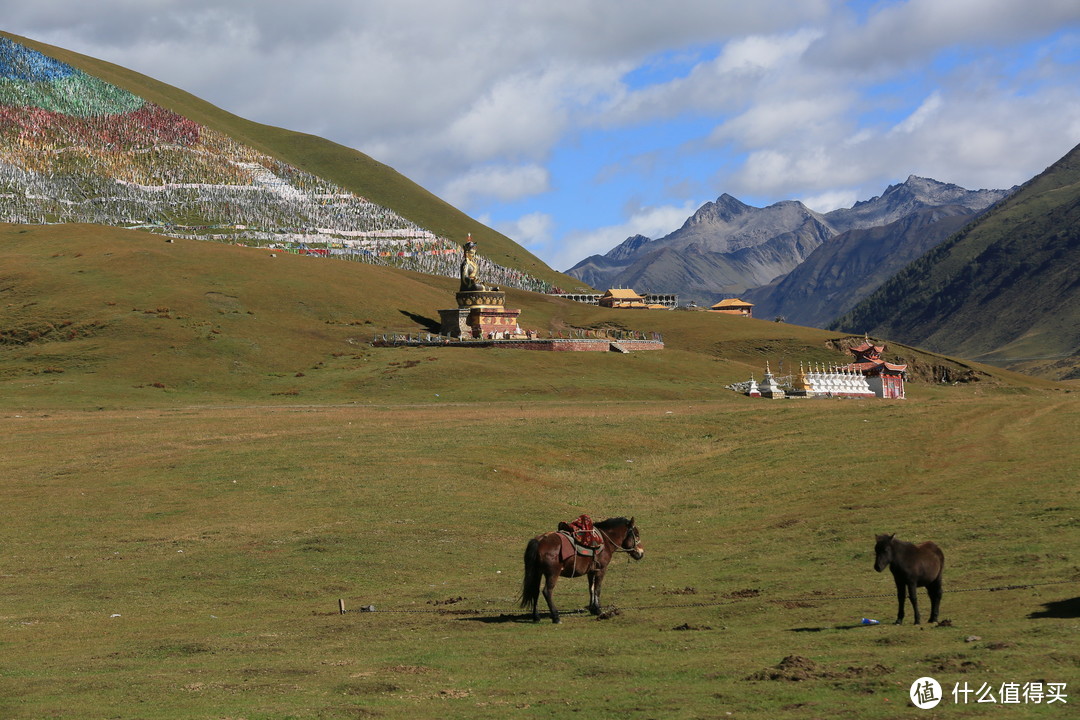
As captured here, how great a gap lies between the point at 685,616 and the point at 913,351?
152 meters

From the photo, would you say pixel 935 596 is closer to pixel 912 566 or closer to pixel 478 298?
pixel 912 566

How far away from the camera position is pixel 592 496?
48.0 m

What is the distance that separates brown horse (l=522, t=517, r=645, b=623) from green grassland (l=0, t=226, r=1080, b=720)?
794mm

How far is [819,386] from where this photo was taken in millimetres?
101812

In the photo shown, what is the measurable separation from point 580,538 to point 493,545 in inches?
493

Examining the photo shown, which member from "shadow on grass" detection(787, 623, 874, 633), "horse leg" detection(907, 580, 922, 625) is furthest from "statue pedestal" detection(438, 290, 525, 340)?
"horse leg" detection(907, 580, 922, 625)

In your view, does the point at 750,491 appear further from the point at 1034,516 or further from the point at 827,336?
the point at 827,336

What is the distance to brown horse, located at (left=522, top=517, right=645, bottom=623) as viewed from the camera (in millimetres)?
25828

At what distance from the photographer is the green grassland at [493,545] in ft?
63.6

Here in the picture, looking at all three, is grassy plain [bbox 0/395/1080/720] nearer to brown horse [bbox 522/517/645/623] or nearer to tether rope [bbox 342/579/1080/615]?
tether rope [bbox 342/579/1080/615]

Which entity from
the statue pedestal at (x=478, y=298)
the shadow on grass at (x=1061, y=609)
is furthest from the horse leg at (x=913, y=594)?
the statue pedestal at (x=478, y=298)

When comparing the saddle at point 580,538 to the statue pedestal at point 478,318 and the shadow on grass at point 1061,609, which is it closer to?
the shadow on grass at point 1061,609

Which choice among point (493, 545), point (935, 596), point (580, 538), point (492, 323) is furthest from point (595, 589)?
point (492, 323)

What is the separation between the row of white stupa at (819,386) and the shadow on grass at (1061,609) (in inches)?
2938
